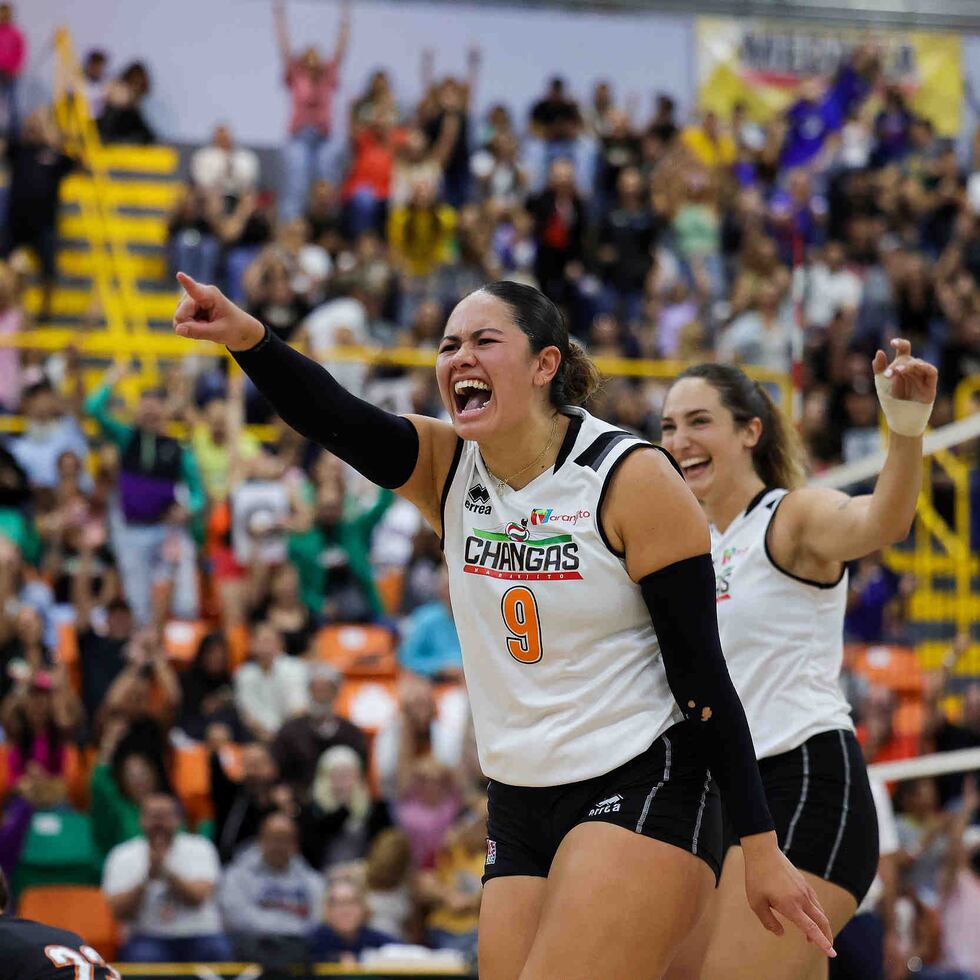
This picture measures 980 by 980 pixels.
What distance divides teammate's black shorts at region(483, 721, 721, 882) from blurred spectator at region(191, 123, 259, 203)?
12.5 metres

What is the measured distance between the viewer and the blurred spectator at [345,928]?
870 centimetres

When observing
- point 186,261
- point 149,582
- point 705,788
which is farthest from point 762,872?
point 186,261

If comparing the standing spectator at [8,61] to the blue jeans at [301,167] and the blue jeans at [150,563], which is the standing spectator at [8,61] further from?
the blue jeans at [150,563]

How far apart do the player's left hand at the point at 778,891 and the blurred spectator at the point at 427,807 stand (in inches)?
255

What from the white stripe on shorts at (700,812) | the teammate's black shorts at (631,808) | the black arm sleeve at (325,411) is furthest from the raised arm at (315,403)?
the white stripe on shorts at (700,812)

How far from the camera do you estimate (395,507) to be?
12.8 meters

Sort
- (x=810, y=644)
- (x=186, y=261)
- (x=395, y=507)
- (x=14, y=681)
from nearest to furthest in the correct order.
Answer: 1. (x=810, y=644)
2. (x=14, y=681)
3. (x=395, y=507)
4. (x=186, y=261)

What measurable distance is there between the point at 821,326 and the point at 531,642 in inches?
494

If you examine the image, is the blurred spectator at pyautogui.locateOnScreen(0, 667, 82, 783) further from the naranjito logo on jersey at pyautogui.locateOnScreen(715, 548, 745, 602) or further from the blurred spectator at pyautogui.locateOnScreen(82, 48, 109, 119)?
the blurred spectator at pyautogui.locateOnScreen(82, 48, 109, 119)

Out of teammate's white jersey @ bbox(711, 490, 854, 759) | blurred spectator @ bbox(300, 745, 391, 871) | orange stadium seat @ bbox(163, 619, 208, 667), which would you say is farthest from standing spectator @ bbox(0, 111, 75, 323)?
teammate's white jersey @ bbox(711, 490, 854, 759)

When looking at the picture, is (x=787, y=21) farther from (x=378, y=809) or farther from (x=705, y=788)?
(x=705, y=788)

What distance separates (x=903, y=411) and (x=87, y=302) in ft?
41.9

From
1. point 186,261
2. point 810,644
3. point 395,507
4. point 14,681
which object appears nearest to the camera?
point 810,644

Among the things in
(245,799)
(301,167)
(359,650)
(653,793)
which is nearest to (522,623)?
(653,793)
